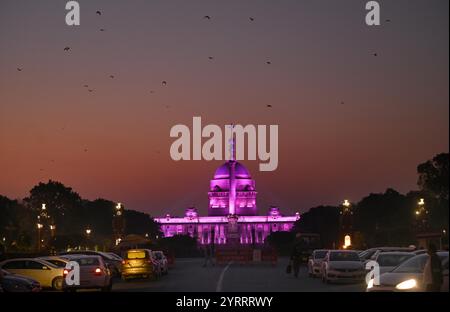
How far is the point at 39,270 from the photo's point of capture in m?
33.8

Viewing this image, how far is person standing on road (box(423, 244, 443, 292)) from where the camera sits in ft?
66.0

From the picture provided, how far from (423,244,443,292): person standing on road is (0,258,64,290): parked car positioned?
54.1 feet

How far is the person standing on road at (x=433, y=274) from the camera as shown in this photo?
20.1 meters

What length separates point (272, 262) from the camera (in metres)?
78.0

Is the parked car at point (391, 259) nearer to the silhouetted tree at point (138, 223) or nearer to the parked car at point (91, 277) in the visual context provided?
the parked car at point (91, 277)

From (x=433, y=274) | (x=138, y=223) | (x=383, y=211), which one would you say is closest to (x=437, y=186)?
(x=383, y=211)

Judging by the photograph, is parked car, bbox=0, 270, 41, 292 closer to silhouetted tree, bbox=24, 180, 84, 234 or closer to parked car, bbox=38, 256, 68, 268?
parked car, bbox=38, 256, 68, 268

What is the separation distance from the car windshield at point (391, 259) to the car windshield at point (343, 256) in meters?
5.51

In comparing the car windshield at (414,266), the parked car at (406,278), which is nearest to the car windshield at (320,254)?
the parked car at (406,278)

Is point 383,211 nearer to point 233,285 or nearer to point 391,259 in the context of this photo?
point 233,285

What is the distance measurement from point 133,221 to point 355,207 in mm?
49060
